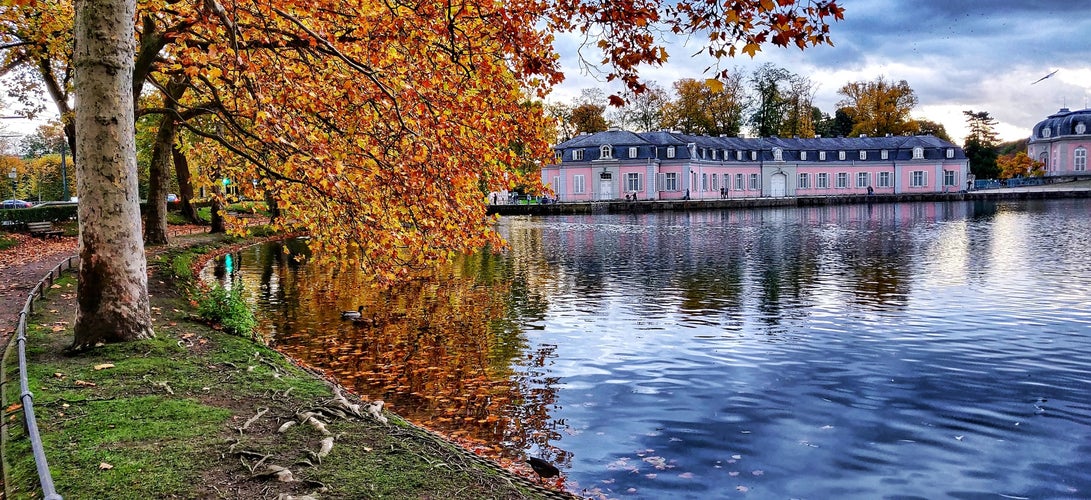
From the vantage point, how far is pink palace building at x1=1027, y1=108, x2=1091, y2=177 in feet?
315

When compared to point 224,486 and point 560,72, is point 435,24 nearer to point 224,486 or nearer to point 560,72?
point 560,72

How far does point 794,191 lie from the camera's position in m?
87.8

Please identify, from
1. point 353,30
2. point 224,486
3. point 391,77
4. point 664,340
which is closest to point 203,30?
point 353,30

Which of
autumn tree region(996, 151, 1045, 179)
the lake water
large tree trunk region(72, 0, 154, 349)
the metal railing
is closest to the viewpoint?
the metal railing

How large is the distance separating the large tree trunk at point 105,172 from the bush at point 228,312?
2980mm

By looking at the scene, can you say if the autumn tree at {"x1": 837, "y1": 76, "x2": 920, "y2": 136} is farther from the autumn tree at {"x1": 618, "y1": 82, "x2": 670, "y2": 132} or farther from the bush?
the bush

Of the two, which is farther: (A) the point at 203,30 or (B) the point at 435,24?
(A) the point at 203,30

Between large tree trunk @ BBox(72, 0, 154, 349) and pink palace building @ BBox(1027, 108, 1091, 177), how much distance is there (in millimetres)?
112637

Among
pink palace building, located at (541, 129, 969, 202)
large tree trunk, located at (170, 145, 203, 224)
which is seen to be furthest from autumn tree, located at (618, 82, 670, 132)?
large tree trunk, located at (170, 145, 203, 224)

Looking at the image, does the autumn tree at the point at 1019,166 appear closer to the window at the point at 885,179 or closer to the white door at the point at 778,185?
the window at the point at 885,179

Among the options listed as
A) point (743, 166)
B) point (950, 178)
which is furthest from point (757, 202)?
point (950, 178)

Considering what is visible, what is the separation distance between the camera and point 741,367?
1161cm

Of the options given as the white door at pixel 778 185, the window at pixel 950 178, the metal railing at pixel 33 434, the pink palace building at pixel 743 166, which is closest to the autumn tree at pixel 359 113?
the metal railing at pixel 33 434

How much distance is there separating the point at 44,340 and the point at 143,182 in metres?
65.9
